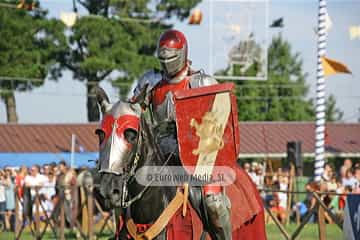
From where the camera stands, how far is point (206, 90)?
809cm

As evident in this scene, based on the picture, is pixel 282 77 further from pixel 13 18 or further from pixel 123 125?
pixel 123 125

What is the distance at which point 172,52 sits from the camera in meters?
8.18

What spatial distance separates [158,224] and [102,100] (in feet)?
3.20

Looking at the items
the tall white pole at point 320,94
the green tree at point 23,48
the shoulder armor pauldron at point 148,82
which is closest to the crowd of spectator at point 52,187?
the tall white pole at point 320,94

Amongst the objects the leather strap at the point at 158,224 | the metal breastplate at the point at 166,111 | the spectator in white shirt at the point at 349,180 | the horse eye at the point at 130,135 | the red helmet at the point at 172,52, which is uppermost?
the red helmet at the point at 172,52

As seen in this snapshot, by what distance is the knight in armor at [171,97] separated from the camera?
8.09 m

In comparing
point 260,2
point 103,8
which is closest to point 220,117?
point 260,2

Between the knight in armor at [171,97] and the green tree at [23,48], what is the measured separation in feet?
92.7

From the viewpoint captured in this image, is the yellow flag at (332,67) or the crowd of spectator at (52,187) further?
the yellow flag at (332,67)

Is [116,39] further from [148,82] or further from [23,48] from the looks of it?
[148,82]

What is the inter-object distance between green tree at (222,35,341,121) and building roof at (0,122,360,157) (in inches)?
357

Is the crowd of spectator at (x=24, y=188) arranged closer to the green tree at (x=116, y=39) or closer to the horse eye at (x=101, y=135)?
the horse eye at (x=101, y=135)

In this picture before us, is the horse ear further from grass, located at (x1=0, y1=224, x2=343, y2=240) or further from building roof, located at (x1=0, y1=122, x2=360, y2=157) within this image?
building roof, located at (x1=0, y1=122, x2=360, y2=157)

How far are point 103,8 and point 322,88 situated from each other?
1834cm
